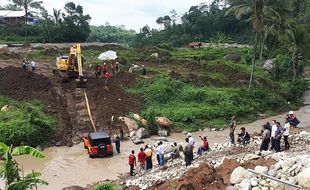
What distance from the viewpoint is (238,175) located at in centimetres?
1589

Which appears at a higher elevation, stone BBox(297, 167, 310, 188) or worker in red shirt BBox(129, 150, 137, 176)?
stone BBox(297, 167, 310, 188)

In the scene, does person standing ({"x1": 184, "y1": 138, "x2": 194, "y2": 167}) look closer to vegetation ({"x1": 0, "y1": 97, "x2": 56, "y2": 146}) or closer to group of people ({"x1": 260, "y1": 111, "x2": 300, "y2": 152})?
group of people ({"x1": 260, "y1": 111, "x2": 300, "y2": 152})

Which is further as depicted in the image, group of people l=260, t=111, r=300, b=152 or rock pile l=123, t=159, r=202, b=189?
group of people l=260, t=111, r=300, b=152

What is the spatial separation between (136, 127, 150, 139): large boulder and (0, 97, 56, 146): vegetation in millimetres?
6006

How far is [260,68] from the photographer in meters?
53.8

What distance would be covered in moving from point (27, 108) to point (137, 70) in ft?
51.8

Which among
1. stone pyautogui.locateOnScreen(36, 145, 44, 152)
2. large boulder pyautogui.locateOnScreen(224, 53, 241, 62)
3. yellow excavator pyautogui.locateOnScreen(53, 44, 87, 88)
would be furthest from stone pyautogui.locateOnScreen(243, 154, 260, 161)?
large boulder pyautogui.locateOnScreen(224, 53, 241, 62)

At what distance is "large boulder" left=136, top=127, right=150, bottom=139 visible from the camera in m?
30.7

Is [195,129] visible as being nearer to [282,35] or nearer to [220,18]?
[282,35]

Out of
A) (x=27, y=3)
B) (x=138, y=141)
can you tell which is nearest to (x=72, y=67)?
(x=138, y=141)

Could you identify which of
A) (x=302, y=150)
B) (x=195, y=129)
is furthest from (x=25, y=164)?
(x=302, y=150)

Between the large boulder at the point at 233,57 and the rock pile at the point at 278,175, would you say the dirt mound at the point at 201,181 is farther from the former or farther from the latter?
the large boulder at the point at 233,57

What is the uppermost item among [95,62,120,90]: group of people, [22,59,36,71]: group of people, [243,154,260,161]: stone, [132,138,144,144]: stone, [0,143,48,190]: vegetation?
[22,59,36,71]: group of people

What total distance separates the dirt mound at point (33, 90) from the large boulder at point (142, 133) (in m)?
5.12
